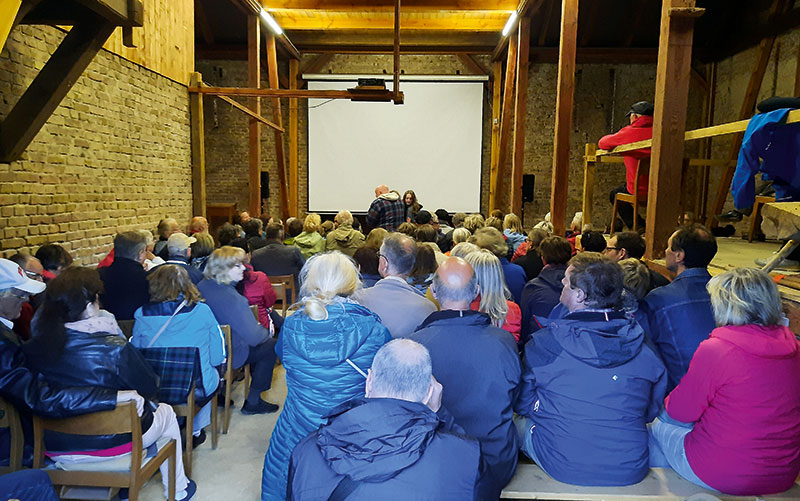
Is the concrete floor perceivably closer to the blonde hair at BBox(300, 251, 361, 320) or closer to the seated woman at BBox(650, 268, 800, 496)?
the blonde hair at BBox(300, 251, 361, 320)

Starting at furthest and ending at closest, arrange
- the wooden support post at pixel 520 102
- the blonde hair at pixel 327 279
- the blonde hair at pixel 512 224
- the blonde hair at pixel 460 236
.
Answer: the wooden support post at pixel 520 102, the blonde hair at pixel 512 224, the blonde hair at pixel 460 236, the blonde hair at pixel 327 279

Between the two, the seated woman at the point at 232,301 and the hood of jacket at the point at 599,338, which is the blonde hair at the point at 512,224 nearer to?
the seated woman at the point at 232,301

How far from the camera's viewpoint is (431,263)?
354cm

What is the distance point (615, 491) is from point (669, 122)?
294 cm

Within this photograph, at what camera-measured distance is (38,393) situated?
193 centimetres

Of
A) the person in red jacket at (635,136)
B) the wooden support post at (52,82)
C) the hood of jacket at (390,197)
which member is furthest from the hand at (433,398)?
the hood of jacket at (390,197)

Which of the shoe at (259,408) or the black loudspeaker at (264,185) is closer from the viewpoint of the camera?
the shoe at (259,408)

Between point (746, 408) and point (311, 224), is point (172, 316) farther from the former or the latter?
point (311, 224)

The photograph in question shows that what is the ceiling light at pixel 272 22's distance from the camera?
934cm

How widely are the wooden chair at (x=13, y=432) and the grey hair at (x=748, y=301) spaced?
8.65 ft

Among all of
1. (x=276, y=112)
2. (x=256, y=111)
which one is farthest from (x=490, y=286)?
(x=276, y=112)

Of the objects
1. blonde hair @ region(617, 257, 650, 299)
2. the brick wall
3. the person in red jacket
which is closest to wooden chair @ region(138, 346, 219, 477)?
blonde hair @ region(617, 257, 650, 299)

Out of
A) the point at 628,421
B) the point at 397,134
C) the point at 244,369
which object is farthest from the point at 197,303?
the point at 397,134

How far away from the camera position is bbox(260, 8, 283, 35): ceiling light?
30.6 feet
